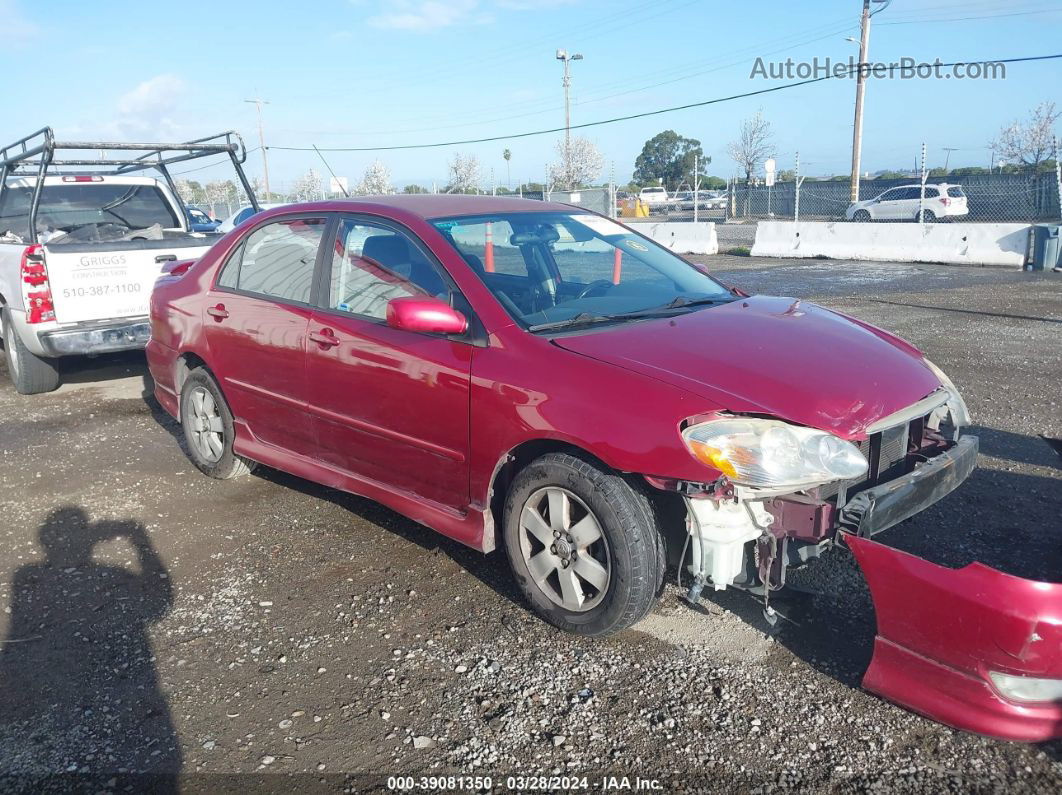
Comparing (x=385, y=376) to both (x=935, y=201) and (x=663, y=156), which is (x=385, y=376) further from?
(x=663, y=156)

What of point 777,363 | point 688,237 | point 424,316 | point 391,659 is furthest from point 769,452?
point 688,237

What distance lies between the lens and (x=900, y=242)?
17.5 m

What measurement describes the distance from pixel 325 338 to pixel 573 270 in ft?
4.19

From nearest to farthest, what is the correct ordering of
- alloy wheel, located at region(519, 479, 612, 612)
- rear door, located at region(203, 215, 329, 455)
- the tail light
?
alloy wheel, located at region(519, 479, 612, 612)
rear door, located at region(203, 215, 329, 455)
the tail light

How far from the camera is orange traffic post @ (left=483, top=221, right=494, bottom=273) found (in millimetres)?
3863

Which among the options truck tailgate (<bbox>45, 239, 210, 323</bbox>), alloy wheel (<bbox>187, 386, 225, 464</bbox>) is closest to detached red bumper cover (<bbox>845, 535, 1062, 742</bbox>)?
alloy wheel (<bbox>187, 386, 225, 464</bbox>)

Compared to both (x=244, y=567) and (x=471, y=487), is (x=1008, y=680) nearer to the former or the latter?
(x=471, y=487)

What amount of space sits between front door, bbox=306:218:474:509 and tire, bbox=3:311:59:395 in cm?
455

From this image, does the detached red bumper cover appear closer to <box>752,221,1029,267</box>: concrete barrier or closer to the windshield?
the windshield

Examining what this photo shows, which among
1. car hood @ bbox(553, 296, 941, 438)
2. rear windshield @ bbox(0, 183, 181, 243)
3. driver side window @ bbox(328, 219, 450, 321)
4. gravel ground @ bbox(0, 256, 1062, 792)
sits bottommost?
gravel ground @ bbox(0, 256, 1062, 792)

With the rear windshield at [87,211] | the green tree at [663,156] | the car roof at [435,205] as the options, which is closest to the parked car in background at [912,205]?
the rear windshield at [87,211]

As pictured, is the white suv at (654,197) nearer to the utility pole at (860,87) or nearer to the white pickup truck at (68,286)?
the utility pole at (860,87)

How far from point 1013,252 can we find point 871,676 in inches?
611

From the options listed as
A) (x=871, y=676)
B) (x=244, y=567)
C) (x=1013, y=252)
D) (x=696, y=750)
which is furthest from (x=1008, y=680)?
(x=1013, y=252)
